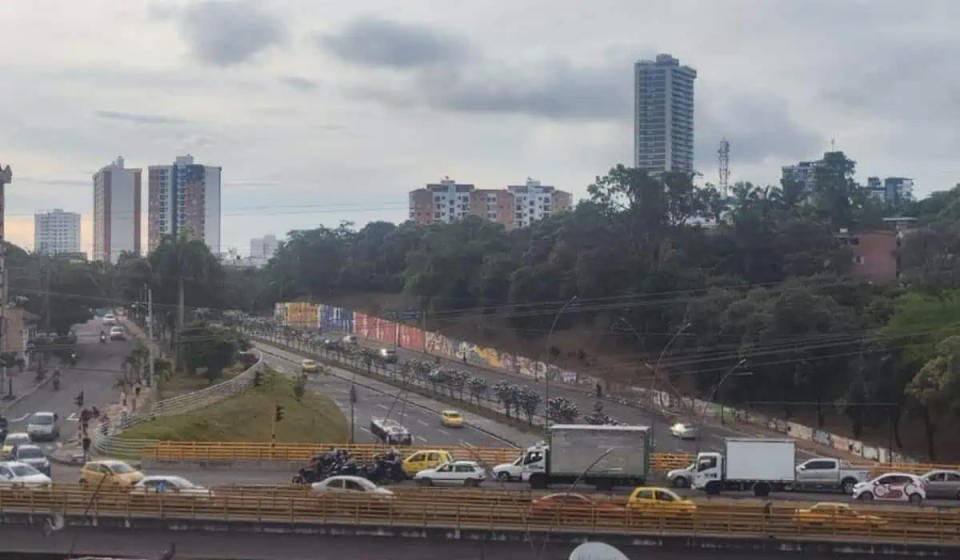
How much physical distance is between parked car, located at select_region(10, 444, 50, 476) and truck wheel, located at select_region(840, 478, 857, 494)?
23106mm

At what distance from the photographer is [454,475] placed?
3550 centimetres

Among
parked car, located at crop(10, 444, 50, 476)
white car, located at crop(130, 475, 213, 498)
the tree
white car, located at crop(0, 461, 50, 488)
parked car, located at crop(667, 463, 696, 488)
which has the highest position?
the tree

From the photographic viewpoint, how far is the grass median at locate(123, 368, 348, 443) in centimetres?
4856

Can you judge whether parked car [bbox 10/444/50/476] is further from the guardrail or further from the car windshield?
the guardrail

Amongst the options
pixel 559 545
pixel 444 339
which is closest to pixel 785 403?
pixel 444 339

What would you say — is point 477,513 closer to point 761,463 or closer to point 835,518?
point 835,518

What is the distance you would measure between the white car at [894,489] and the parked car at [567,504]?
9764 mm

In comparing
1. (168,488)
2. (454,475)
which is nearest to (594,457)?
(454,475)

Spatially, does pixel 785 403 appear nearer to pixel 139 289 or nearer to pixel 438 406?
pixel 438 406

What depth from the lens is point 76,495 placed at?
2753 centimetres

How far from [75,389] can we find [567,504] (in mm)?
46189

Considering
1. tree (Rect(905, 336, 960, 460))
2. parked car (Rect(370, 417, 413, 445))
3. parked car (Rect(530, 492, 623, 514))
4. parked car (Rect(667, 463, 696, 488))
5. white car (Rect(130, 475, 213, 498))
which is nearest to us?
parked car (Rect(530, 492, 623, 514))

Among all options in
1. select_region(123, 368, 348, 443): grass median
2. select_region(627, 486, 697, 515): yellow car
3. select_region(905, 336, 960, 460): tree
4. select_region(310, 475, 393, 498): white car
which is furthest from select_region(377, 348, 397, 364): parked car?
select_region(627, 486, 697, 515): yellow car

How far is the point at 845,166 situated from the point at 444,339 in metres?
42.0
